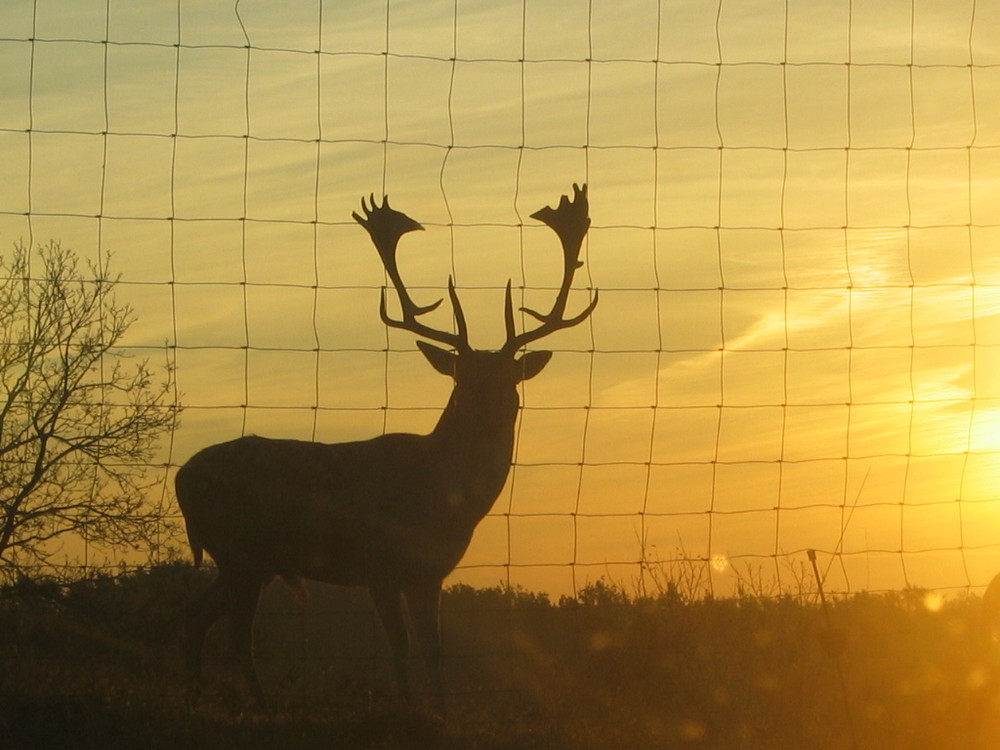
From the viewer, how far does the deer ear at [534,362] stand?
360 inches

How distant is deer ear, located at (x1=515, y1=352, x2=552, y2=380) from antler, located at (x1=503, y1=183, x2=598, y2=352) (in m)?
0.12

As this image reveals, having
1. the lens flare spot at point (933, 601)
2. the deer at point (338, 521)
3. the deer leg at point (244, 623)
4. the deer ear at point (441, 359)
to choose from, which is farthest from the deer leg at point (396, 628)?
the lens flare spot at point (933, 601)

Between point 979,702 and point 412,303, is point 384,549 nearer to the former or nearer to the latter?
point 412,303

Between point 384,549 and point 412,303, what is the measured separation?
1616 mm

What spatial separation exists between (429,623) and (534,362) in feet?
5.77

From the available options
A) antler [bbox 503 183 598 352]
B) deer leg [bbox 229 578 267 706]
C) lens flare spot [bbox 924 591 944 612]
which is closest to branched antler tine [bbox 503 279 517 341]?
antler [bbox 503 183 598 352]

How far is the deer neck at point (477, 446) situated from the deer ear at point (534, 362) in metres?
0.18

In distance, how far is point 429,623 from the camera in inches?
325

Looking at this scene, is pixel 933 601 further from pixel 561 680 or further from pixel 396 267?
pixel 396 267

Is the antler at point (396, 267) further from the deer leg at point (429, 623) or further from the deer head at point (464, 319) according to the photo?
the deer leg at point (429, 623)

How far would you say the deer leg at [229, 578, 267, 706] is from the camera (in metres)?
7.87

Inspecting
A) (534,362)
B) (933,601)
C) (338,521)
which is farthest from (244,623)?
(933,601)

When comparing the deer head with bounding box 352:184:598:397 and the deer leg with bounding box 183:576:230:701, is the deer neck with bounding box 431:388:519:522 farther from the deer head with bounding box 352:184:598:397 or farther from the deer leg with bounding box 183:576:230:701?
the deer leg with bounding box 183:576:230:701

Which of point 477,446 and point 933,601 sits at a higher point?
point 477,446
